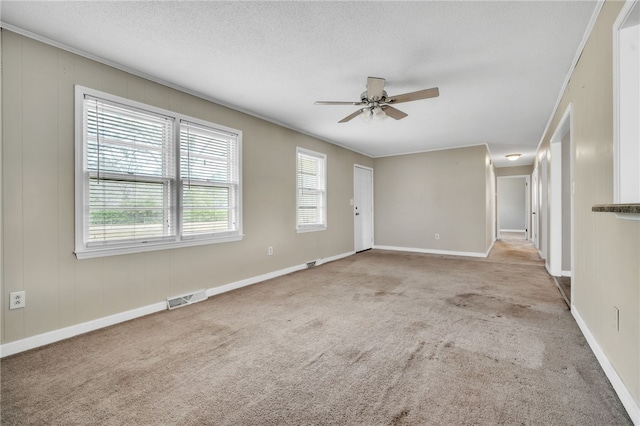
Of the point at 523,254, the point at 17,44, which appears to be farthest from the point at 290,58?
the point at 523,254

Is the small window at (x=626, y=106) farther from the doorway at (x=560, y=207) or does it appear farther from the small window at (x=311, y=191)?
the small window at (x=311, y=191)

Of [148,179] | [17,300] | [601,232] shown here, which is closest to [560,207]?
[601,232]

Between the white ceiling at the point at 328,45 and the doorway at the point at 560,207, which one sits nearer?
the white ceiling at the point at 328,45

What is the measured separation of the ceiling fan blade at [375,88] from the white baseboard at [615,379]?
266 centimetres

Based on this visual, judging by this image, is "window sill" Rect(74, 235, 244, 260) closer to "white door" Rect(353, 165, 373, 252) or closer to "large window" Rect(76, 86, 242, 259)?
"large window" Rect(76, 86, 242, 259)

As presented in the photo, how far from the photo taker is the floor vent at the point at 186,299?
3117 mm

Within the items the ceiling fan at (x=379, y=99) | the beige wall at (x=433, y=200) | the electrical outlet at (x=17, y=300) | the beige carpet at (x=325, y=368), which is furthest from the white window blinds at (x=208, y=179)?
the beige wall at (x=433, y=200)

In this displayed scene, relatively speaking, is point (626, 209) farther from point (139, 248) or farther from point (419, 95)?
point (139, 248)

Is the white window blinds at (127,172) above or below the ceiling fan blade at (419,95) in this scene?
below

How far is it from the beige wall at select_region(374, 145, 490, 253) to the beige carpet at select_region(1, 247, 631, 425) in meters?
3.20

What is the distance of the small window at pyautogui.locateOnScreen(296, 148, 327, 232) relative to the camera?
514 cm

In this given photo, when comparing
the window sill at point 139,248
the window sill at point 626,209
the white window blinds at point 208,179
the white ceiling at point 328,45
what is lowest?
the window sill at point 139,248

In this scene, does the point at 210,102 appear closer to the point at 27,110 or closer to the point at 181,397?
the point at 27,110

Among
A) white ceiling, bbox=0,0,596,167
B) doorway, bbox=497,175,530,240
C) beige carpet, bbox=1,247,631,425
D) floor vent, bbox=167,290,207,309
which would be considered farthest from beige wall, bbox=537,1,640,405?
doorway, bbox=497,175,530,240
